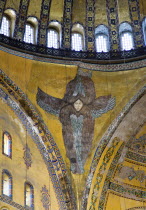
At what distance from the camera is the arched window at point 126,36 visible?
19061 millimetres

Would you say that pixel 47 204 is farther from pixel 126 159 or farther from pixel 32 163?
pixel 126 159

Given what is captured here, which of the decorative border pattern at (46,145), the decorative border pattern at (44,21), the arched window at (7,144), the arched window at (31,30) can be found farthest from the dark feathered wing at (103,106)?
the arched window at (31,30)

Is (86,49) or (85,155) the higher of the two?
(86,49)

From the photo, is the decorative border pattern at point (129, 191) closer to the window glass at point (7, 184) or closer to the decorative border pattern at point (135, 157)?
the decorative border pattern at point (135, 157)

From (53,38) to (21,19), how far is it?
1304mm

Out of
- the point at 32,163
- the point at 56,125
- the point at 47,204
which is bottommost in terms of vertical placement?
the point at 47,204

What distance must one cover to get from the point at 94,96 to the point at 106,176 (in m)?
2.72

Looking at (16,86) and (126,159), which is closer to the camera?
(16,86)

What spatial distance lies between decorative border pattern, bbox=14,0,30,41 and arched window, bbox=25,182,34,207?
15.9 ft

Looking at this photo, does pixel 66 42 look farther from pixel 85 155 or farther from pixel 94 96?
pixel 85 155

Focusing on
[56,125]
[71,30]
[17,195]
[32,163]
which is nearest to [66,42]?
[71,30]

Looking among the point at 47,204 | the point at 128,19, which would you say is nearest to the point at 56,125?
the point at 47,204

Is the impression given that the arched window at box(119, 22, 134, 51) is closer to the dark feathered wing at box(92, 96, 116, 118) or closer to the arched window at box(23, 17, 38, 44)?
the dark feathered wing at box(92, 96, 116, 118)

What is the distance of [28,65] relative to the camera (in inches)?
710
